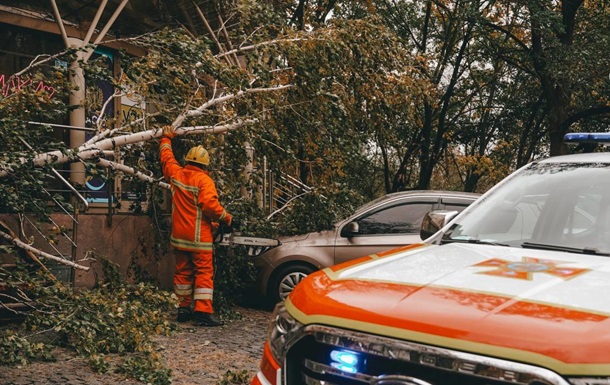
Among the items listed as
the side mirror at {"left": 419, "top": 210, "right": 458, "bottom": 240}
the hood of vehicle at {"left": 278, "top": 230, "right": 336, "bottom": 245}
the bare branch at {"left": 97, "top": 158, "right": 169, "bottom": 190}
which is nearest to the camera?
the side mirror at {"left": 419, "top": 210, "right": 458, "bottom": 240}

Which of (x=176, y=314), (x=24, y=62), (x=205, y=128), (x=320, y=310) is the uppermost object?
(x=24, y=62)

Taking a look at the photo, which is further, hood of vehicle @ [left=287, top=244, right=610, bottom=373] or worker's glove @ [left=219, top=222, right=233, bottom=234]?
worker's glove @ [left=219, top=222, right=233, bottom=234]

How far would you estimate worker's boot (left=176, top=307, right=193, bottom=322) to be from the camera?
8406 millimetres

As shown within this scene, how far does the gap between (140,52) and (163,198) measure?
508 centimetres

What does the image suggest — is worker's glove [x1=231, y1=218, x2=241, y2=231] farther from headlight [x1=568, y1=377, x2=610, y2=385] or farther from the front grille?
headlight [x1=568, y1=377, x2=610, y2=385]

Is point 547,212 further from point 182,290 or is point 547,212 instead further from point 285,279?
point 285,279

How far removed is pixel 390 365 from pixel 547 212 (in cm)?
180

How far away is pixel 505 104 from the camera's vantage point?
27.9 meters

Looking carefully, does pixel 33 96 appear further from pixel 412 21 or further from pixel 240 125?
pixel 412 21

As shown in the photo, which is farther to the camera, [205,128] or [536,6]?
[536,6]

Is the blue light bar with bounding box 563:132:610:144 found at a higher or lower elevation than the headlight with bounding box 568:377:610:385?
higher

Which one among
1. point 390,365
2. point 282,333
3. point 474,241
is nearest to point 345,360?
point 390,365

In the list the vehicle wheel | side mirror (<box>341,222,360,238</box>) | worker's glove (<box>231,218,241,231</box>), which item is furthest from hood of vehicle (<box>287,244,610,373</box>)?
the vehicle wheel

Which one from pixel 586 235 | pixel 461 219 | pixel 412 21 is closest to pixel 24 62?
pixel 461 219
